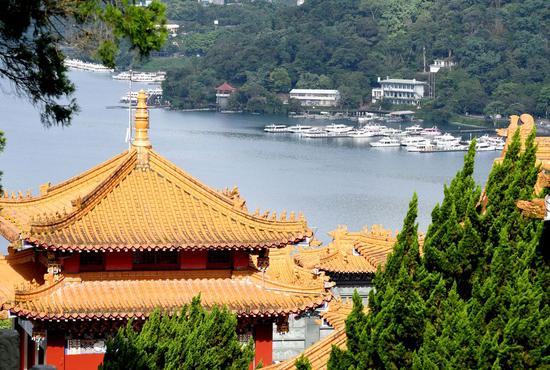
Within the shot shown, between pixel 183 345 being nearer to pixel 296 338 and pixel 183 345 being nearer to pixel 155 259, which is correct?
pixel 155 259

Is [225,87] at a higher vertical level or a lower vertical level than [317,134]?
higher

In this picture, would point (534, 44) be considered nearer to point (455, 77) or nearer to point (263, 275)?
point (455, 77)

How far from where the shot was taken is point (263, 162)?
8650cm

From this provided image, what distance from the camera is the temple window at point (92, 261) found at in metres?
12.6

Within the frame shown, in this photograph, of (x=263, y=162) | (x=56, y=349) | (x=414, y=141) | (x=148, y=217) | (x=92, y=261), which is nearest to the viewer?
(x=56, y=349)

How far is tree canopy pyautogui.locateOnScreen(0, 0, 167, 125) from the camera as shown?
8.62 metres

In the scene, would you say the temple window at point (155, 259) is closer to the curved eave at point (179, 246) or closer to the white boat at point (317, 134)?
the curved eave at point (179, 246)

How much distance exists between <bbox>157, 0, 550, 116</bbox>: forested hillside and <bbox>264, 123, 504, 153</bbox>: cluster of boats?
9354 mm

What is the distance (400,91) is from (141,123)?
11282cm

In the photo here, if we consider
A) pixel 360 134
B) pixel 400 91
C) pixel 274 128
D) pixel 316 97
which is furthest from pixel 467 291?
pixel 400 91

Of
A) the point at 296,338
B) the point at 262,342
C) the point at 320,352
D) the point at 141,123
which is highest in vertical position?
the point at 141,123

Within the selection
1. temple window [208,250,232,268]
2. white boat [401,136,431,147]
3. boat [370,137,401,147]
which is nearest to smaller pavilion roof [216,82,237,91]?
boat [370,137,401,147]

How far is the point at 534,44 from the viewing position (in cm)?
12669

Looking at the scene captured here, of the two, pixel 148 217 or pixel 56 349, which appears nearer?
pixel 56 349
